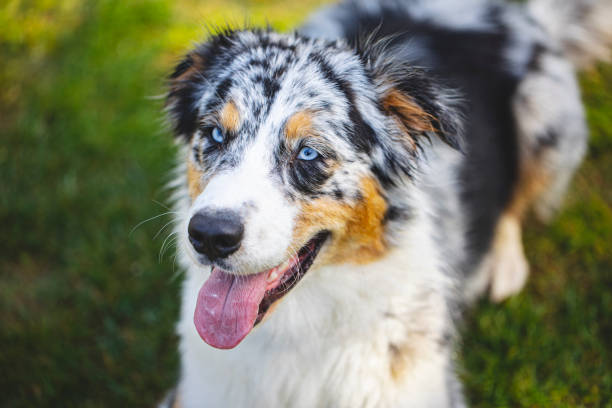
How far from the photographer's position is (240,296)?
236cm

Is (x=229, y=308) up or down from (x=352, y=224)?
down

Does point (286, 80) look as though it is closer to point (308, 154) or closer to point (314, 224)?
point (308, 154)

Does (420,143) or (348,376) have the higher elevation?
(420,143)

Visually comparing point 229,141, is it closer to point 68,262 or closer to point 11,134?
point 68,262

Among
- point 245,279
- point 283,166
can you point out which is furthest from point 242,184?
point 245,279

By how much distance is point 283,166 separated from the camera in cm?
235

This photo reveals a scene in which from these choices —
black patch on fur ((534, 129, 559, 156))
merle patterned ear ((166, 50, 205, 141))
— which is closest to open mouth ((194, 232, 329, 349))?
merle patterned ear ((166, 50, 205, 141))

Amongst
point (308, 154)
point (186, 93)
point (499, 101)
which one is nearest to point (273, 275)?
point (308, 154)

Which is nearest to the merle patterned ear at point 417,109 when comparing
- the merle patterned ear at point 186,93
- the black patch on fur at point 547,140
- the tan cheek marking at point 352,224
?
the tan cheek marking at point 352,224

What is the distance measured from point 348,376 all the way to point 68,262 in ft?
8.08

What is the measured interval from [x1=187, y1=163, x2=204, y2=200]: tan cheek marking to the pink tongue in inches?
16.2

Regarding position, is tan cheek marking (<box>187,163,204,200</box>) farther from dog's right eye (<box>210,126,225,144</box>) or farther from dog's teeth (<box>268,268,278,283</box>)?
dog's teeth (<box>268,268,278,283</box>)

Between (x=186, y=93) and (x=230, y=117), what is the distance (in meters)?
0.63

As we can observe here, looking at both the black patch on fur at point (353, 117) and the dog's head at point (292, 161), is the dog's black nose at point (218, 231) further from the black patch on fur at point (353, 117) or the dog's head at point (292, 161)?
the black patch on fur at point (353, 117)
